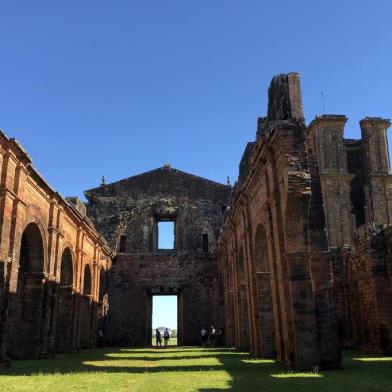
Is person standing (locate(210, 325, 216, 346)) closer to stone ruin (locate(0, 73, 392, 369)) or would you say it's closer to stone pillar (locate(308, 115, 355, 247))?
stone ruin (locate(0, 73, 392, 369))

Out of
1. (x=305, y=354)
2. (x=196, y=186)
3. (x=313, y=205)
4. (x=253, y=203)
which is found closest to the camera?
(x=305, y=354)

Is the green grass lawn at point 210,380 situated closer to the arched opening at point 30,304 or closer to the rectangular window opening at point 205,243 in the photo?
the arched opening at point 30,304

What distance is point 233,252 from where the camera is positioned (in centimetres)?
1933

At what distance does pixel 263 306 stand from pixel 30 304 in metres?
7.20

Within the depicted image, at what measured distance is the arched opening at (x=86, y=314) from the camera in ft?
71.7

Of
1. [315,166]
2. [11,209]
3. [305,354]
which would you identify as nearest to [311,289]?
[305,354]

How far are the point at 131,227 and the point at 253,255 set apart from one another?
14988 mm

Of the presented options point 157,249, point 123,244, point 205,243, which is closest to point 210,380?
point 205,243

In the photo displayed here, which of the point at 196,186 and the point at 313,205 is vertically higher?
the point at 196,186

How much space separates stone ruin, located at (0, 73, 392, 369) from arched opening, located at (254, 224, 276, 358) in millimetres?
32

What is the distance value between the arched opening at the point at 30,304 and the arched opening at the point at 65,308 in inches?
137

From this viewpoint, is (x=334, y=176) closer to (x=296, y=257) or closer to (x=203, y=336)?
(x=203, y=336)

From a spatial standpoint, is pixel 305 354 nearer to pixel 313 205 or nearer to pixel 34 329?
pixel 313 205

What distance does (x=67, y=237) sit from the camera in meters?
18.2
